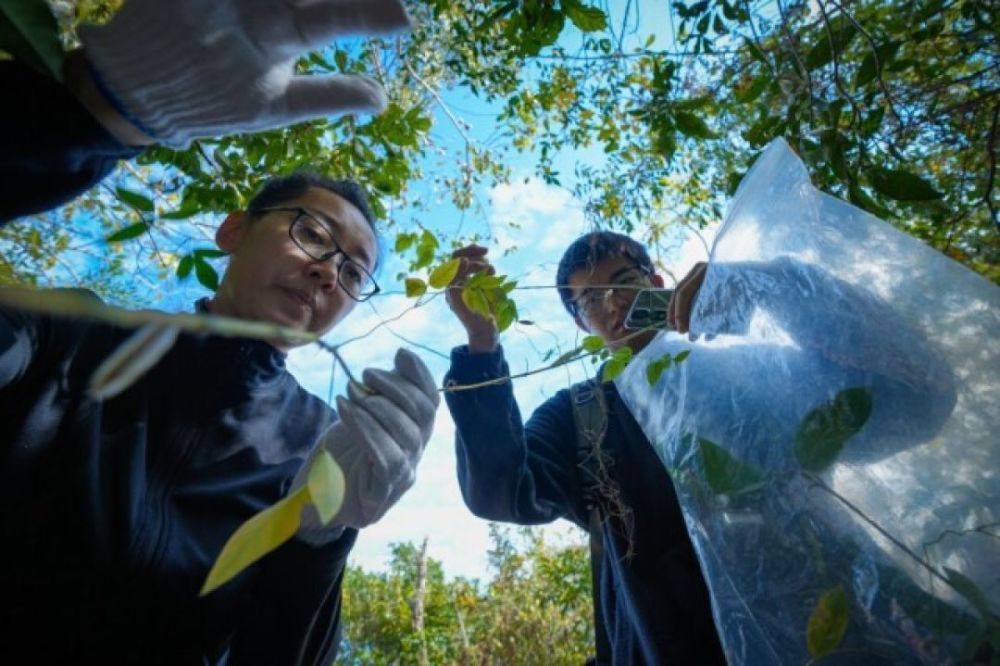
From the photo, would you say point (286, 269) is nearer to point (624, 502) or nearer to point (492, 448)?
point (492, 448)

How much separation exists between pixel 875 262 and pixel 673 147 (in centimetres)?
79

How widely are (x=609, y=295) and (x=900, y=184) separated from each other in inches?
22.8

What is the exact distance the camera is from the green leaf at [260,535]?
29 cm

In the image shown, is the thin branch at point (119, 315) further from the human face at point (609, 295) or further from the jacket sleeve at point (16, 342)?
the human face at point (609, 295)

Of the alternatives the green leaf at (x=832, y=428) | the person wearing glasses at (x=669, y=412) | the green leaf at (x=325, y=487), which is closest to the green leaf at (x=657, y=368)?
the person wearing glasses at (x=669, y=412)

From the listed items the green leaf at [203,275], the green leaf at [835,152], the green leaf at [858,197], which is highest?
the green leaf at [835,152]

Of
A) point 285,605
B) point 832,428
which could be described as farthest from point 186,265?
point 832,428

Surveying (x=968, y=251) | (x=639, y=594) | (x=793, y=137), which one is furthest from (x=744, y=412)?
(x=968, y=251)

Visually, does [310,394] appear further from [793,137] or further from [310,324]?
[793,137]

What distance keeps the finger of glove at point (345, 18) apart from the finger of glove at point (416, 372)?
0.43 metres

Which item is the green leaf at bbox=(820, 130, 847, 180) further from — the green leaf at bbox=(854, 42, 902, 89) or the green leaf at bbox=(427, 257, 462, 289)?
the green leaf at bbox=(427, 257, 462, 289)

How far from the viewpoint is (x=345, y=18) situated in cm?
50

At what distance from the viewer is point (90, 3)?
1524mm

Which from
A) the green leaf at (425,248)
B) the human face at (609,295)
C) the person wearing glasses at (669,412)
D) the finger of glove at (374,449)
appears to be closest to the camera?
the person wearing glasses at (669,412)
